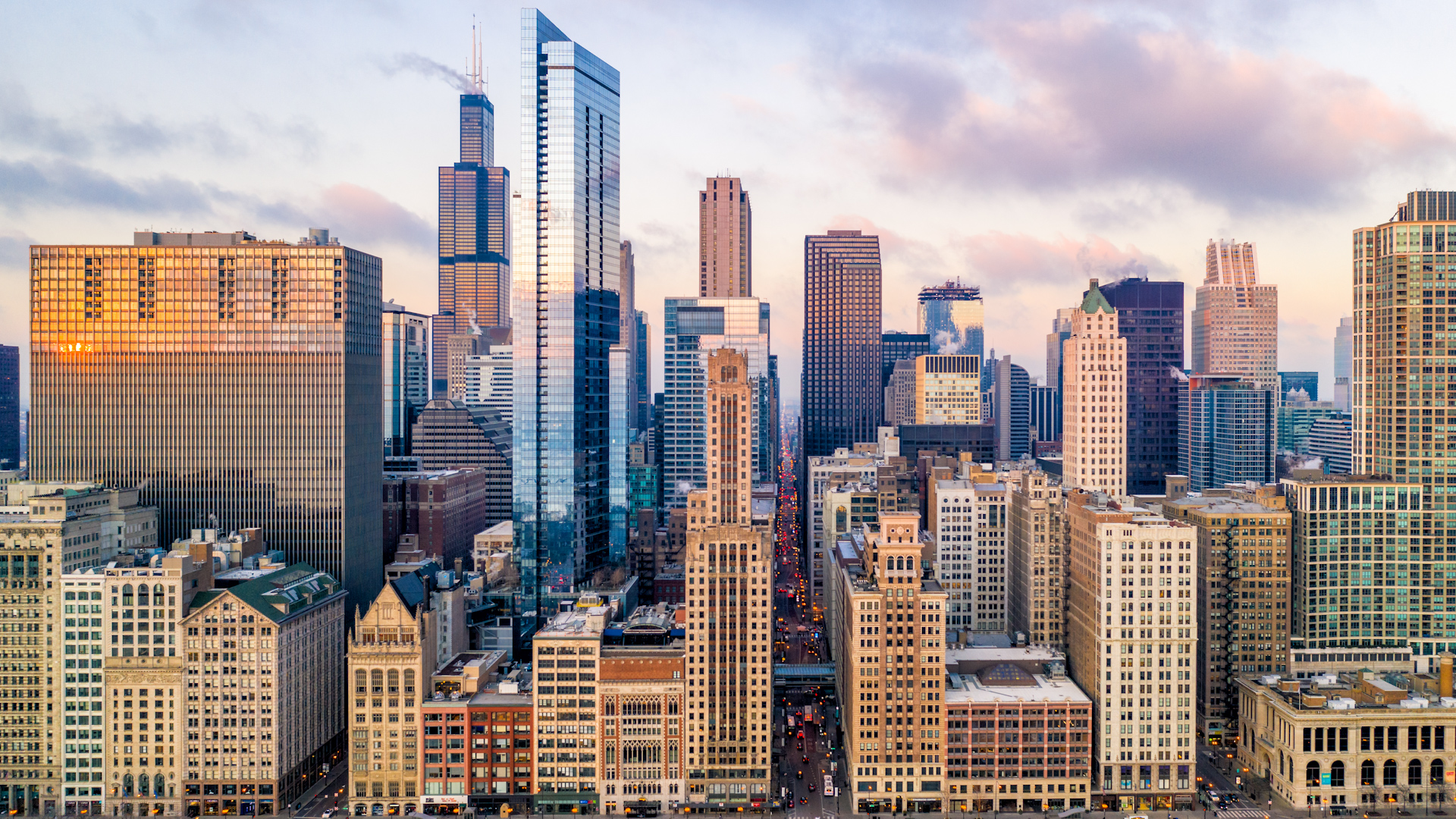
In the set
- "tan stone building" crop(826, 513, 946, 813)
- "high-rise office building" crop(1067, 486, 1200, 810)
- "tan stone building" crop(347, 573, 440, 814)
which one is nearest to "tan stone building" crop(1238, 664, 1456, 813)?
"high-rise office building" crop(1067, 486, 1200, 810)

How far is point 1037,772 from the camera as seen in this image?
19162 centimetres

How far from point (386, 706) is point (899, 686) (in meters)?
93.8

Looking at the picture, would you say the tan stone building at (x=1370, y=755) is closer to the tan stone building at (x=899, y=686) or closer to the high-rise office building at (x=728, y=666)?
the tan stone building at (x=899, y=686)

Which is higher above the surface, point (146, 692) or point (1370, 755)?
point (146, 692)

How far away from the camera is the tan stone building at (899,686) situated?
623 feet

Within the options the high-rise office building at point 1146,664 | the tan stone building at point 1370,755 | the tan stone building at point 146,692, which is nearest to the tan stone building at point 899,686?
the high-rise office building at point 1146,664

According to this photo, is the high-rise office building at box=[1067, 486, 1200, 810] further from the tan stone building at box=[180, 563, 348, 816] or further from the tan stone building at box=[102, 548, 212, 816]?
the tan stone building at box=[102, 548, 212, 816]

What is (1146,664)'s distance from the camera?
192 meters

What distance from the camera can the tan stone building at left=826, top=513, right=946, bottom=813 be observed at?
189875mm

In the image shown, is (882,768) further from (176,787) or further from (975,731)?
(176,787)

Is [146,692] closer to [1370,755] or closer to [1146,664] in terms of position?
[1146,664]

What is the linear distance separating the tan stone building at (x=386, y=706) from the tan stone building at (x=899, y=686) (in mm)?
80717

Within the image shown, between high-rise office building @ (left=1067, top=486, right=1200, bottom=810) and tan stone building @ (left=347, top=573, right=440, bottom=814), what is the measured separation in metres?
125

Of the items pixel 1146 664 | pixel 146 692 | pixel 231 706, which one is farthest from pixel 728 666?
pixel 146 692
